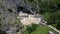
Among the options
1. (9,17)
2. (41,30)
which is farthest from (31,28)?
(9,17)

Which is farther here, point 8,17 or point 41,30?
point 8,17

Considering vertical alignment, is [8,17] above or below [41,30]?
Answer: above

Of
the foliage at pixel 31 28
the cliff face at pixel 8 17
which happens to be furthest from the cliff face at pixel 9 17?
the foliage at pixel 31 28

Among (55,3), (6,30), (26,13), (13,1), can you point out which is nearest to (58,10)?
(55,3)

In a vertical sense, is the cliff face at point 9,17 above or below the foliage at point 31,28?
above

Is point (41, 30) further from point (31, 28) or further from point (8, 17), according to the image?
point (8, 17)

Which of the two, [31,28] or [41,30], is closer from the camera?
[41,30]

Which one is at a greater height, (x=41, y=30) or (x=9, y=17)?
(x=9, y=17)

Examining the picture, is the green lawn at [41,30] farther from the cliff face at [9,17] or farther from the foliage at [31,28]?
the cliff face at [9,17]

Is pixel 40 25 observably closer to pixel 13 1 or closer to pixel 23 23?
pixel 23 23

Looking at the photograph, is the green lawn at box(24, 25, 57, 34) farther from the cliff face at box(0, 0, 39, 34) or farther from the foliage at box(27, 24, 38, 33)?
the cliff face at box(0, 0, 39, 34)

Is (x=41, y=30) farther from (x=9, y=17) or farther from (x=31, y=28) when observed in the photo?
(x=9, y=17)
